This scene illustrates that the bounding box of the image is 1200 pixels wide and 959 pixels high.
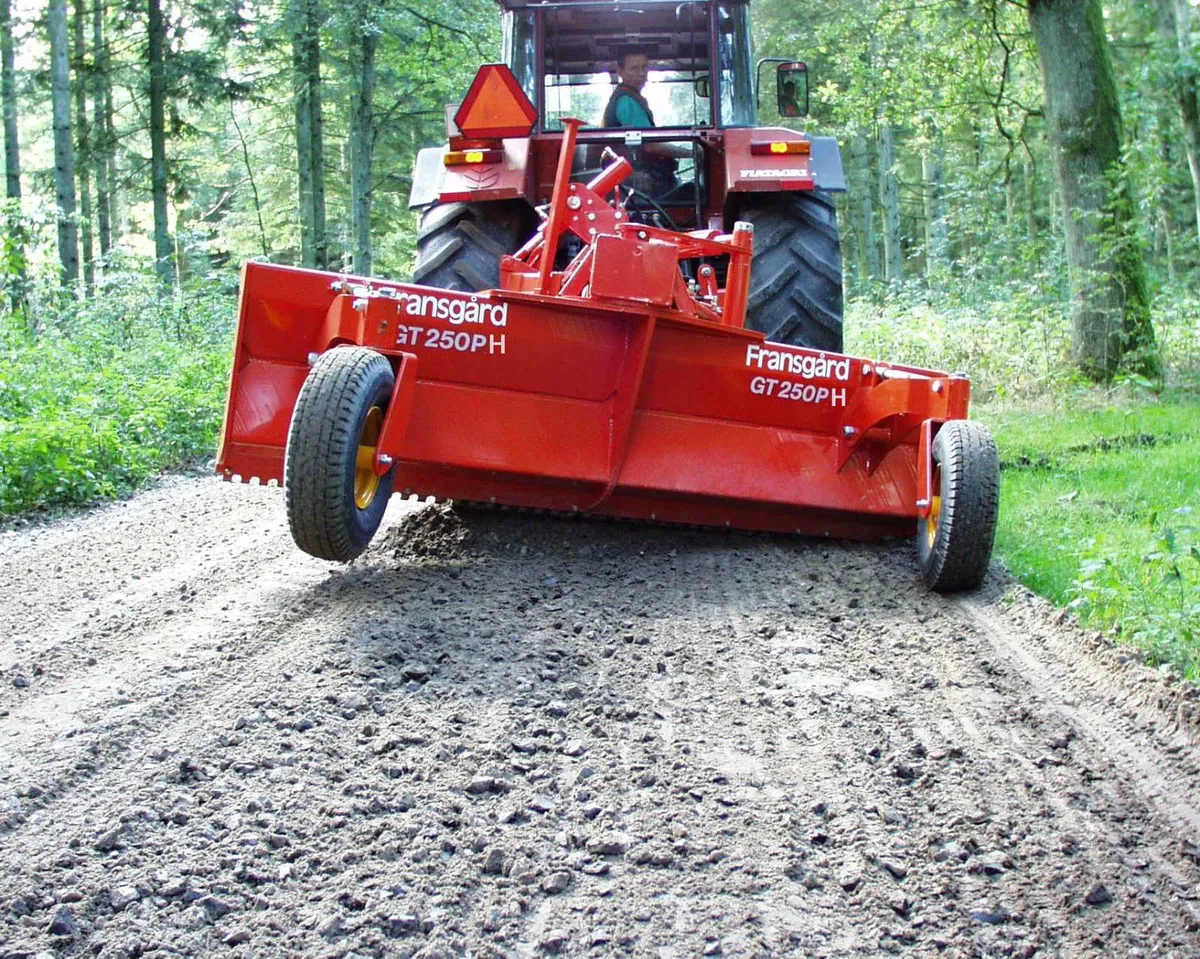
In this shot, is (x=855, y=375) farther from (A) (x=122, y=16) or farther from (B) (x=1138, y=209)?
(A) (x=122, y=16)

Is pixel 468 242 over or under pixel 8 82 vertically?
under

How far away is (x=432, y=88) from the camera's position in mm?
19969

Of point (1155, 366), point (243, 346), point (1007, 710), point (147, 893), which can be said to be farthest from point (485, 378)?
point (1155, 366)

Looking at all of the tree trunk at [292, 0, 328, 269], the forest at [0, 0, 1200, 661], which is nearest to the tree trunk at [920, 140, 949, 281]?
the forest at [0, 0, 1200, 661]

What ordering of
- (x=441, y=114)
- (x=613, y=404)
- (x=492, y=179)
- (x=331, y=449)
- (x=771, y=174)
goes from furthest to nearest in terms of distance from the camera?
(x=441, y=114) < (x=492, y=179) < (x=771, y=174) < (x=613, y=404) < (x=331, y=449)

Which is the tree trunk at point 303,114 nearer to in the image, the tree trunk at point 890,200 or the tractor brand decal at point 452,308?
the tractor brand decal at point 452,308

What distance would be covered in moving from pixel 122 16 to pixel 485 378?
53.5 ft

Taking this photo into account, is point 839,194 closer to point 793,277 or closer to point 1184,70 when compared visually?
point 1184,70

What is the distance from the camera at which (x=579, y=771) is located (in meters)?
2.81

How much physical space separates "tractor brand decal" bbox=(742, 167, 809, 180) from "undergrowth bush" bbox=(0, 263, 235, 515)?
4.02 m

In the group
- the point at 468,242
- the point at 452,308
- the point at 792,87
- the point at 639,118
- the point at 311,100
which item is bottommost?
the point at 452,308

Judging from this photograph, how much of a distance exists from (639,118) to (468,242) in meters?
1.10

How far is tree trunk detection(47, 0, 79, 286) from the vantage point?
15.7 meters

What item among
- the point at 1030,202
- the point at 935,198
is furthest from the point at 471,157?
the point at 935,198
